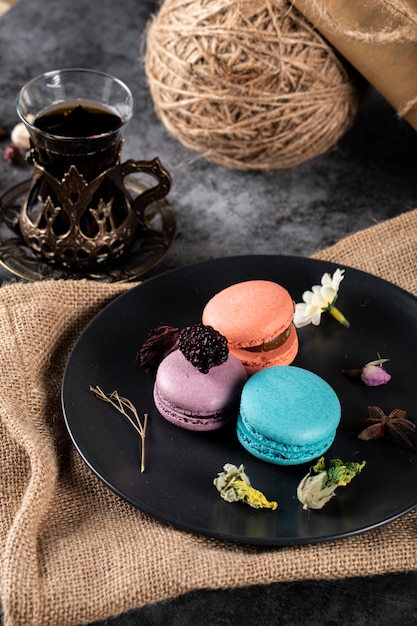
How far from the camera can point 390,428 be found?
1032mm

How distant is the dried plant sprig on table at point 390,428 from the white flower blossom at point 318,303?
21 centimetres

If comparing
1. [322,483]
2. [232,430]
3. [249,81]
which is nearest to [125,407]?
[232,430]

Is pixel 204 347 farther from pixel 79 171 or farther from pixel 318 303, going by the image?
pixel 79 171

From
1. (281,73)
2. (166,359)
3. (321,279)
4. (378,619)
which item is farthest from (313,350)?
(281,73)

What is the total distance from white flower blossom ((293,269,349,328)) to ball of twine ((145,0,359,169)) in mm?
452

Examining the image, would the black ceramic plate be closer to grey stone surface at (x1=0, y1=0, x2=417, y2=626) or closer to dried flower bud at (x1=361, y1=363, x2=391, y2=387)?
dried flower bud at (x1=361, y1=363, x2=391, y2=387)

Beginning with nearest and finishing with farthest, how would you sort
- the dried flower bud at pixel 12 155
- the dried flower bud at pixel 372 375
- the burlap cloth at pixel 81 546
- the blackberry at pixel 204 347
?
1. the burlap cloth at pixel 81 546
2. the blackberry at pixel 204 347
3. the dried flower bud at pixel 372 375
4. the dried flower bud at pixel 12 155

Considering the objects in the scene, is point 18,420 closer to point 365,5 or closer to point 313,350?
point 313,350

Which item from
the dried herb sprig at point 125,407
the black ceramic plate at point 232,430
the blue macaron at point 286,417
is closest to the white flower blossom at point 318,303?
the black ceramic plate at point 232,430

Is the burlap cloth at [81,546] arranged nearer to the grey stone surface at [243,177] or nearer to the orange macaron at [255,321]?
the orange macaron at [255,321]

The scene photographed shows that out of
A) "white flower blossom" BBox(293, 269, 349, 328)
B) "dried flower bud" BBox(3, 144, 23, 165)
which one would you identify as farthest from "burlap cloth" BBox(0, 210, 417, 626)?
"dried flower bud" BBox(3, 144, 23, 165)

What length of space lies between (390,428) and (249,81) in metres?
0.76

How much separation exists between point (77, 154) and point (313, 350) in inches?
19.3

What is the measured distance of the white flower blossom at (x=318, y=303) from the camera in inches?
47.6
